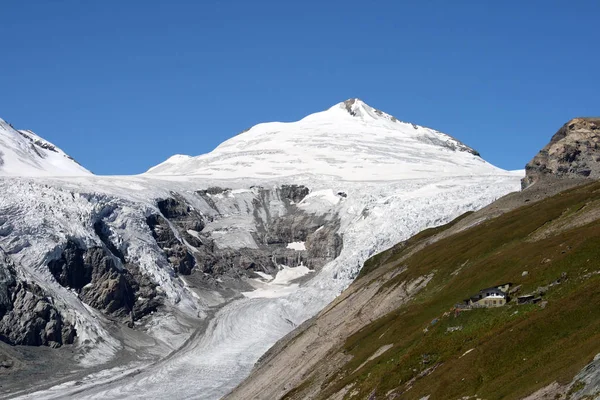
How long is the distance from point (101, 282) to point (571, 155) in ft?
337

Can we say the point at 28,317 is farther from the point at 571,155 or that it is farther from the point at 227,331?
the point at 571,155

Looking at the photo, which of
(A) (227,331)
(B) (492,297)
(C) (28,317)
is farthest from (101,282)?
(B) (492,297)

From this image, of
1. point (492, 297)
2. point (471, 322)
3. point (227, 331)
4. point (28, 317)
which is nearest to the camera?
point (471, 322)

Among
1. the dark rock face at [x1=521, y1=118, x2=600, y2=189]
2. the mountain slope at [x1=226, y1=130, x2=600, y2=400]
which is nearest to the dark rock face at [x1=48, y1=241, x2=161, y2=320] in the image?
the mountain slope at [x1=226, y1=130, x2=600, y2=400]

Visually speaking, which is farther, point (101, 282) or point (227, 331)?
point (101, 282)

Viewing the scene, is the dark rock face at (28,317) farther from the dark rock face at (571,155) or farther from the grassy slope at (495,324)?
the dark rock face at (571,155)

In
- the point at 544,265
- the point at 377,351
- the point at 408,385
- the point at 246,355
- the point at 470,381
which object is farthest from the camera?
the point at 246,355

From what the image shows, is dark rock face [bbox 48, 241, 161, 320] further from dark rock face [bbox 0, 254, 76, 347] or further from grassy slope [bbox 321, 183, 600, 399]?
grassy slope [bbox 321, 183, 600, 399]

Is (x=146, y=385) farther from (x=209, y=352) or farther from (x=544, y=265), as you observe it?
(x=544, y=265)

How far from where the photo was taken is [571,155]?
127m

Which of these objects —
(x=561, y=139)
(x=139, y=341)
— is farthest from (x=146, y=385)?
(x=561, y=139)

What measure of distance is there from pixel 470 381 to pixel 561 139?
8936 cm

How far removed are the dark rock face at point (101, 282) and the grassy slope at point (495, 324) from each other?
100714mm

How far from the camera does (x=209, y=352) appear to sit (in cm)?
15988
